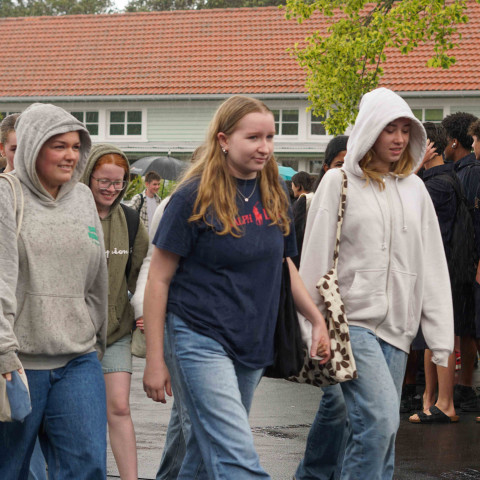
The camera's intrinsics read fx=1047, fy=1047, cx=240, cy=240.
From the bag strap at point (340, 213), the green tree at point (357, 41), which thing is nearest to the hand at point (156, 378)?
the bag strap at point (340, 213)

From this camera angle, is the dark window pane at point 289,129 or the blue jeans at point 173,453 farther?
the dark window pane at point 289,129

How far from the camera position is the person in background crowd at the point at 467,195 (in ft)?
27.1

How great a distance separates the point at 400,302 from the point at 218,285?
1065 mm

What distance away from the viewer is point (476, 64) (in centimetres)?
3203

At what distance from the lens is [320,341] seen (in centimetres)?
464

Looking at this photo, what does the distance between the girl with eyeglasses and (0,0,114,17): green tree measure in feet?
191

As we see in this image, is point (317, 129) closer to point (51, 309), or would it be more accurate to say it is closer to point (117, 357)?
point (117, 357)

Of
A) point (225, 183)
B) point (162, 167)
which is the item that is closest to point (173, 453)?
point (225, 183)

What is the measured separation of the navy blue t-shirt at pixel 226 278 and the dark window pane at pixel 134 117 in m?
A: 32.2

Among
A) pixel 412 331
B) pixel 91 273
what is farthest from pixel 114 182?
pixel 412 331

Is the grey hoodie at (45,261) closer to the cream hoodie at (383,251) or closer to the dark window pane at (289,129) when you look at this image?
the cream hoodie at (383,251)

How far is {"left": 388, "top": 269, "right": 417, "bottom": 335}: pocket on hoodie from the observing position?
480 centimetres

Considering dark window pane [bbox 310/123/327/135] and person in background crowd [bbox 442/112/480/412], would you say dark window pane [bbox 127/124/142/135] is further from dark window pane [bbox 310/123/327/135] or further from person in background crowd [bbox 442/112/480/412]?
person in background crowd [bbox 442/112/480/412]

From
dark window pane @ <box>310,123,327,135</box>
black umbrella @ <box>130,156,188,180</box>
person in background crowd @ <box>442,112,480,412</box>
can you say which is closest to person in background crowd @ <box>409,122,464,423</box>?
person in background crowd @ <box>442,112,480,412</box>
